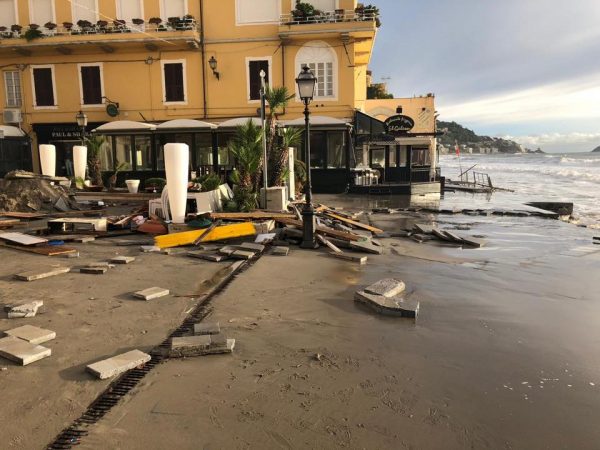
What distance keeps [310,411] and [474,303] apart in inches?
127

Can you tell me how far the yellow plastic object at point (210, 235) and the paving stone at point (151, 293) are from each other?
121 inches

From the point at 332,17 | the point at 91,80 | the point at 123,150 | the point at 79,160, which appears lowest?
the point at 79,160

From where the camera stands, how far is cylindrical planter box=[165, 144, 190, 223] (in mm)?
9352

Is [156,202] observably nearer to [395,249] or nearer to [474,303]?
[395,249]

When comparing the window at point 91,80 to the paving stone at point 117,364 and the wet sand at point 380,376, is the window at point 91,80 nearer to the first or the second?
the wet sand at point 380,376

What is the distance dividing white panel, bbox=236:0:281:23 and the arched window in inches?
83.2

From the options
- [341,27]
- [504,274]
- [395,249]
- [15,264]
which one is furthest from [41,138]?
[504,274]

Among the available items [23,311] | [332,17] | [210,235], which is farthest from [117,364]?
[332,17]

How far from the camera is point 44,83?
23281mm

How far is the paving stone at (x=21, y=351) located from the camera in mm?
3816

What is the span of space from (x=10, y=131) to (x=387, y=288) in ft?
76.6

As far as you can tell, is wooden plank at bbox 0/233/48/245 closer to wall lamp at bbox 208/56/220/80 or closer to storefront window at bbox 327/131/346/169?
storefront window at bbox 327/131/346/169

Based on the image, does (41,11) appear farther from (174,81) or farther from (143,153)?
(143,153)

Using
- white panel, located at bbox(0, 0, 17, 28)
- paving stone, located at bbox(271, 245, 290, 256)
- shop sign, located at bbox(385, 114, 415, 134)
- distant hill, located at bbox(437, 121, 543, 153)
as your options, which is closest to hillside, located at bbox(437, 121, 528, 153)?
distant hill, located at bbox(437, 121, 543, 153)
